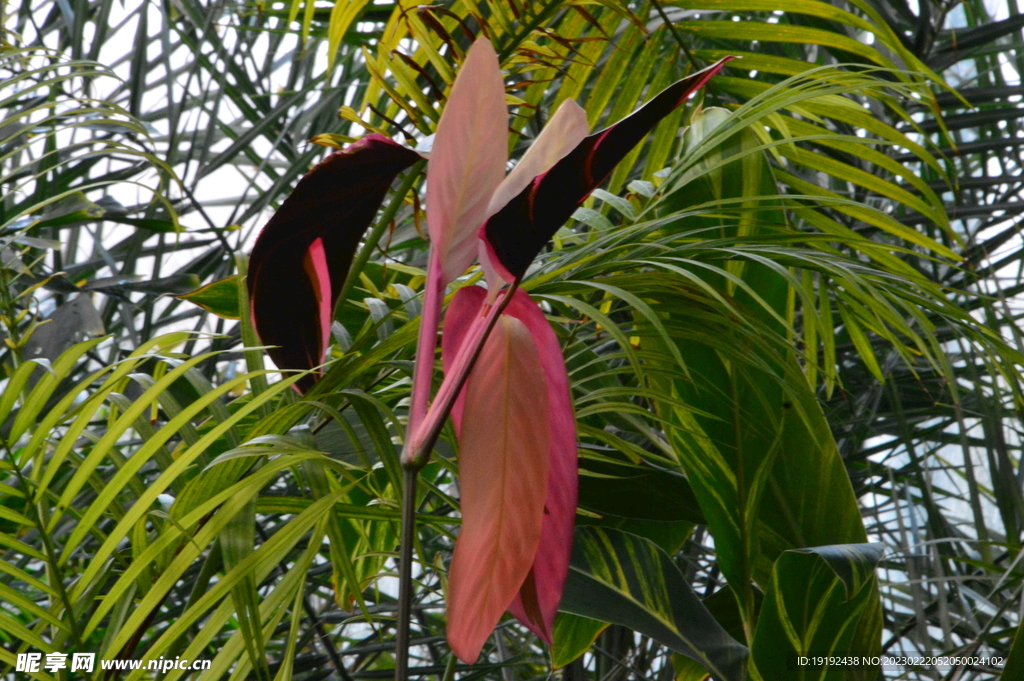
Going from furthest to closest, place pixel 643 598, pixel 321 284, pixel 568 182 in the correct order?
pixel 643 598 < pixel 321 284 < pixel 568 182

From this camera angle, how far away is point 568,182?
0.24m

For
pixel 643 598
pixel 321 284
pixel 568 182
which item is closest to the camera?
pixel 568 182

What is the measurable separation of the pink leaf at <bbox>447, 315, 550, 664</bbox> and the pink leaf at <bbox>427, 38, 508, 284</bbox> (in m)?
0.05

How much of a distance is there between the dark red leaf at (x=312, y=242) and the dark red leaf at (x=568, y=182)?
73mm

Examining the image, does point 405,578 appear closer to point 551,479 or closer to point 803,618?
point 551,479

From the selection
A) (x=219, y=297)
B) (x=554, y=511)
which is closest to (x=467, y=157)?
(x=554, y=511)

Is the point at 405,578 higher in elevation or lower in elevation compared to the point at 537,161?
lower

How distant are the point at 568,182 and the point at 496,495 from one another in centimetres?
11

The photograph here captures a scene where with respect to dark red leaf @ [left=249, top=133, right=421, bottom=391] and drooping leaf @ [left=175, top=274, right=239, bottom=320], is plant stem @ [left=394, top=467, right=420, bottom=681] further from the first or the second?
drooping leaf @ [left=175, top=274, right=239, bottom=320]

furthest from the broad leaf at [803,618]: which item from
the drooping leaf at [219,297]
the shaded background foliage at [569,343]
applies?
the drooping leaf at [219,297]

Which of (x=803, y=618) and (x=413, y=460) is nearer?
(x=413, y=460)

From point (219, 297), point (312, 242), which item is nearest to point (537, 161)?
point (312, 242)

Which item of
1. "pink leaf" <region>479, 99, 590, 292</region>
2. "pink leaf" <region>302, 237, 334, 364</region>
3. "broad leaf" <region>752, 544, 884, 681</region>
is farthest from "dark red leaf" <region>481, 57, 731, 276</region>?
"broad leaf" <region>752, 544, 884, 681</region>

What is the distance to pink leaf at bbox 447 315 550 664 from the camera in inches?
10.4
